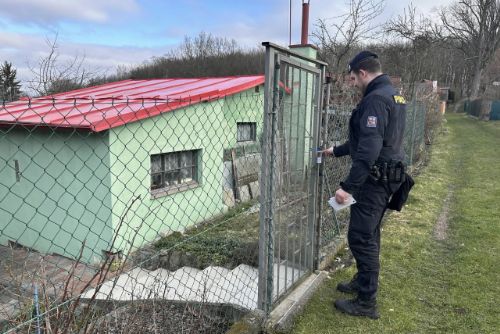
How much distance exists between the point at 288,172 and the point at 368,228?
772 mm

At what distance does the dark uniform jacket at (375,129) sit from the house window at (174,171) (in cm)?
526

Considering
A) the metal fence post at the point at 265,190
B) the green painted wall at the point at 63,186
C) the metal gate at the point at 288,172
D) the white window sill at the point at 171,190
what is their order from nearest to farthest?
the metal fence post at the point at 265,190 < the metal gate at the point at 288,172 < the green painted wall at the point at 63,186 < the white window sill at the point at 171,190

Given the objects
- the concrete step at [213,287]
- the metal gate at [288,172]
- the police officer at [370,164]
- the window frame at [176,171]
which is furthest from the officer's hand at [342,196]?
the window frame at [176,171]

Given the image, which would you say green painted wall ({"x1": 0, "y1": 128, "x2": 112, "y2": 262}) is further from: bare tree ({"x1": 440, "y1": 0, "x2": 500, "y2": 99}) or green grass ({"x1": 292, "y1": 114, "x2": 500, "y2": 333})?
bare tree ({"x1": 440, "y1": 0, "x2": 500, "y2": 99})

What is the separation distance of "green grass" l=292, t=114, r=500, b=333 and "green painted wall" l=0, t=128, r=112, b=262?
170 inches

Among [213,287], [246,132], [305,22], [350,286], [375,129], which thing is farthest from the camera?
[246,132]

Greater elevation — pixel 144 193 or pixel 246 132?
pixel 246 132

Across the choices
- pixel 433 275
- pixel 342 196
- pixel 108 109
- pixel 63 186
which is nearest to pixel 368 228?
pixel 342 196

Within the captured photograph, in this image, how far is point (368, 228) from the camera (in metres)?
3.08

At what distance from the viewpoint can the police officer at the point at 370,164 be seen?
9.14 ft

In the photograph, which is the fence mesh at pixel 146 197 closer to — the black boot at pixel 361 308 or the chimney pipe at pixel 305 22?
the black boot at pixel 361 308

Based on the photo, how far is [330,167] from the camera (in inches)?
214

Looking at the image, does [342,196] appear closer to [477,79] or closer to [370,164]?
[370,164]

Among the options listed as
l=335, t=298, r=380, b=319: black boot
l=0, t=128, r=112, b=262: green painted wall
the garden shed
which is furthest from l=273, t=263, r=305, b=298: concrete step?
l=0, t=128, r=112, b=262: green painted wall
